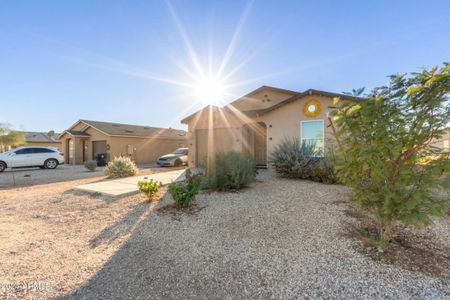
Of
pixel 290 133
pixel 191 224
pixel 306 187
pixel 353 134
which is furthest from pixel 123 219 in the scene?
pixel 290 133

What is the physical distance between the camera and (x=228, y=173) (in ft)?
20.6

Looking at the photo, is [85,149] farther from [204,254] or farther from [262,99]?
[204,254]

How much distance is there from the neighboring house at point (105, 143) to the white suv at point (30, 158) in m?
3.99

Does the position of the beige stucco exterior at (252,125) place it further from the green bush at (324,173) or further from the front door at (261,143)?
the green bush at (324,173)

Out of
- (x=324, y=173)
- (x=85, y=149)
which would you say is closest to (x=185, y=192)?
(x=324, y=173)

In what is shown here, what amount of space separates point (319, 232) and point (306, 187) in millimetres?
2972

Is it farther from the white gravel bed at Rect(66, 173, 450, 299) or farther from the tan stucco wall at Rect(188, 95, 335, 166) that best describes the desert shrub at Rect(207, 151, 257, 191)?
the tan stucco wall at Rect(188, 95, 335, 166)

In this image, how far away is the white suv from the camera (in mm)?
14172

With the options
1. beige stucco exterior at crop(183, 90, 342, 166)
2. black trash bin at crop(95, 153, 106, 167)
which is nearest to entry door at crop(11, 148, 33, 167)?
black trash bin at crop(95, 153, 106, 167)

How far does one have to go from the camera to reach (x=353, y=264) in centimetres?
262

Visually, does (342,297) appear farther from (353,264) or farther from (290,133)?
(290,133)

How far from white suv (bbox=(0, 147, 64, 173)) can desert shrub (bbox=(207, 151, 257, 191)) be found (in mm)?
15515

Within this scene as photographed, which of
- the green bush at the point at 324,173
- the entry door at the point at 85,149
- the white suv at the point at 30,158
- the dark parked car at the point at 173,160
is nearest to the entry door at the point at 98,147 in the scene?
the entry door at the point at 85,149

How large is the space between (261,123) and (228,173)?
19.5 feet
